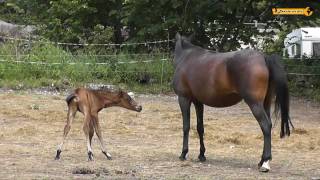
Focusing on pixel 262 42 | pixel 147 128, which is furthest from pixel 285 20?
pixel 147 128

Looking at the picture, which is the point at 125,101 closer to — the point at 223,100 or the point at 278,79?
the point at 223,100

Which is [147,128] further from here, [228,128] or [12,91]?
[12,91]

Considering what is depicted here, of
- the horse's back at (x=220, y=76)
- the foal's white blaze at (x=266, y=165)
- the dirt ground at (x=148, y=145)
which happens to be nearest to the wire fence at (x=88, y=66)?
the dirt ground at (x=148, y=145)

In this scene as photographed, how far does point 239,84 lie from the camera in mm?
8031

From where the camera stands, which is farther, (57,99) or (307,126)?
(57,99)

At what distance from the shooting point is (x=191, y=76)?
349 inches

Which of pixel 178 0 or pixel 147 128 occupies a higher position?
pixel 178 0

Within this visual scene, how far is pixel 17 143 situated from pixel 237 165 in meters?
3.73

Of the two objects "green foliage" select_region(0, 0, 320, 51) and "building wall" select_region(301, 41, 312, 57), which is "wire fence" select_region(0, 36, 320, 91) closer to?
"green foliage" select_region(0, 0, 320, 51)

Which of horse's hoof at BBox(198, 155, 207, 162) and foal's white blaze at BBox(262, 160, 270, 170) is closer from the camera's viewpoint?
foal's white blaze at BBox(262, 160, 270, 170)

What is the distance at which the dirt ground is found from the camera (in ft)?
25.3

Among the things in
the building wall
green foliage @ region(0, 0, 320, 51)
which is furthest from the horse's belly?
the building wall

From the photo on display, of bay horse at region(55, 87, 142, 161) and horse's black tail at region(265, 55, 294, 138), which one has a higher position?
horse's black tail at region(265, 55, 294, 138)

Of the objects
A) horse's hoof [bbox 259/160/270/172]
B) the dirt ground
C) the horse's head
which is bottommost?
the dirt ground
